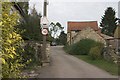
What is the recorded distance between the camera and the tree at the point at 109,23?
82.7 m

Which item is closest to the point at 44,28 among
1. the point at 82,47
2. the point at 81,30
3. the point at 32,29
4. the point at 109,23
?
the point at 32,29

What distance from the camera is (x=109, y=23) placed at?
3292 inches

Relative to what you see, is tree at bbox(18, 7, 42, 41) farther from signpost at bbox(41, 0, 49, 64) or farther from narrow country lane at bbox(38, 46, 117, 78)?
narrow country lane at bbox(38, 46, 117, 78)

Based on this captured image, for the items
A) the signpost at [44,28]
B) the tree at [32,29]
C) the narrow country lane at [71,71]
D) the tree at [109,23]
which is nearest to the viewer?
the narrow country lane at [71,71]

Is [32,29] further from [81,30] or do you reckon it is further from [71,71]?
[81,30]

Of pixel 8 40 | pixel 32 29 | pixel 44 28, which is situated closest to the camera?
pixel 8 40

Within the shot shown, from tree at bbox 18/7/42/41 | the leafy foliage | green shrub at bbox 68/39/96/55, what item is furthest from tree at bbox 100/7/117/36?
the leafy foliage

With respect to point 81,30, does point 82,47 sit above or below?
below

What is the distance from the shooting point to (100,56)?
29.0 m

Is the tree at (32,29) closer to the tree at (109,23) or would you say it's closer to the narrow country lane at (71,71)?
the narrow country lane at (71,71)

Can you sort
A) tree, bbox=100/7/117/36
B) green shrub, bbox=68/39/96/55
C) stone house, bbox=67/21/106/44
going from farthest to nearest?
1. tree, bbox=100/7/117/36
2. stone house, bbox=67/21/106/44
3. green shrub, bbox=68/39/96/55

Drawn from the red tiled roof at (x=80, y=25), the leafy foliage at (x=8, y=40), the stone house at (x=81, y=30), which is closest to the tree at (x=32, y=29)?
the leafy foliage at (x=8, y=40)

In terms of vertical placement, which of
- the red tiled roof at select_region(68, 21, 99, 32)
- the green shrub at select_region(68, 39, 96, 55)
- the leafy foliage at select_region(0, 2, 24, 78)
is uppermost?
the red tiled roof at select_region(68, 21, 99, 32)

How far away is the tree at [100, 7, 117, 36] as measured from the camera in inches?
3255
